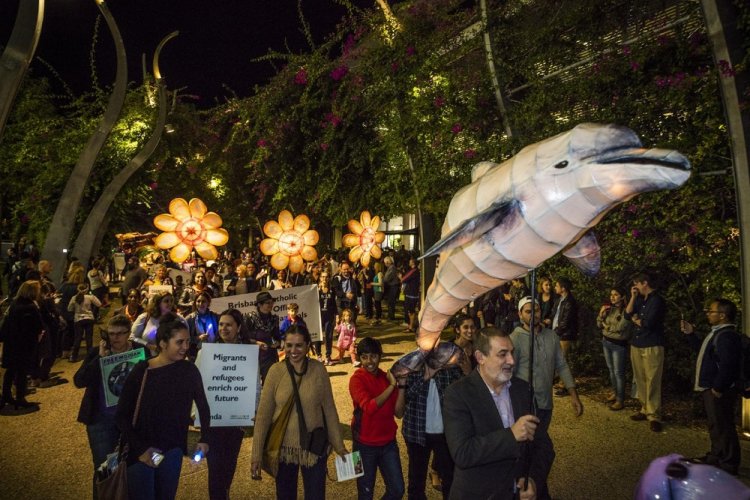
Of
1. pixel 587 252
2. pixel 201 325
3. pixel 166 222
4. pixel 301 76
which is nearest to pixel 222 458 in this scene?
pixel 201 325

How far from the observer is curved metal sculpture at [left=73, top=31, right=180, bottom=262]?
13766mm

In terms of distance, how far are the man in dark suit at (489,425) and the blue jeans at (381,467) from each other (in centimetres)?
128

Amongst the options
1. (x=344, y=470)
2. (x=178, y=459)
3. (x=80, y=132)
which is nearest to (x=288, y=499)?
(x=344, y=470)

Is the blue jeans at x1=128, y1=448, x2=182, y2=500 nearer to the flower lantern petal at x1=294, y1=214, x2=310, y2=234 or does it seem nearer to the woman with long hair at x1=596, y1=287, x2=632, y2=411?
the woman with long hair at x1=596, y1=287, x2=632, y2=411

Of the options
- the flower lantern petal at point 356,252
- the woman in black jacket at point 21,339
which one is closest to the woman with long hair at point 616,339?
the flower lantern petal at point 356,252

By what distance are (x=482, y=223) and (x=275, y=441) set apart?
7.41 ft

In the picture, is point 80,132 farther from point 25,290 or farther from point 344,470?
point 344,470

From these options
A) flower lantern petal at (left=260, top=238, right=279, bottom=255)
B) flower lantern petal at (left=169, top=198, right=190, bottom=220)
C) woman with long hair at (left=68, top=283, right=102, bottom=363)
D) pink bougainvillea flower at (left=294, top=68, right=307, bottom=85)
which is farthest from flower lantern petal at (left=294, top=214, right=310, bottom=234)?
pink bougainvillea flower at (left=294, top=68, right=307, bottom=85)

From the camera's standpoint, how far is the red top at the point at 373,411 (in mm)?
3824

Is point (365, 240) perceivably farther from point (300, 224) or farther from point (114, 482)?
point (114, 482)

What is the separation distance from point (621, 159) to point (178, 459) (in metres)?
3.38

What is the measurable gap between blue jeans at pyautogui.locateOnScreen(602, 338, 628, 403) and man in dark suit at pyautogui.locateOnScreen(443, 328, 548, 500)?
505cm

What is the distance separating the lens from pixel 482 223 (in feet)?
8.00

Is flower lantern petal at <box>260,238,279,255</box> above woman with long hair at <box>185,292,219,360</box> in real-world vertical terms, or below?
above
